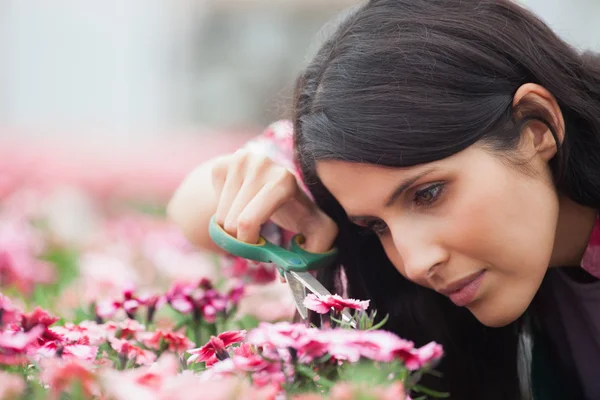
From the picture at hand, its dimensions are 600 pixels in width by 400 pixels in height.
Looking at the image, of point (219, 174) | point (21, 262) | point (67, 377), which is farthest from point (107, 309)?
point (21, 262)

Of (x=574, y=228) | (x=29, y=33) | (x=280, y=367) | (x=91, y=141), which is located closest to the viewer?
(x=280, y=367)

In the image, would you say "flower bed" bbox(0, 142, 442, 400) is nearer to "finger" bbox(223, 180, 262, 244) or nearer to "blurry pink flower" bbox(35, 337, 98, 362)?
"blurry pink flower" bbox(35, 337, 98, 362)

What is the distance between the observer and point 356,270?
5.73ft

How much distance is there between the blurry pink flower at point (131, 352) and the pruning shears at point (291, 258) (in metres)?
0.28

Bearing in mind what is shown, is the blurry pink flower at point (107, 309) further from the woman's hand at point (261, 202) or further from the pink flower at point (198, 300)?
the woman's hand at point (261, 202)

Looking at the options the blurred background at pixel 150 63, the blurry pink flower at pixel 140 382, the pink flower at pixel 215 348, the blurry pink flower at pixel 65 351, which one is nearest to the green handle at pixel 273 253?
the pink flower at pixel 215 348

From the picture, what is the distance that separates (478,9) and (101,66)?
9.27 meters

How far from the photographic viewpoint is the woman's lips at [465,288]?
1.45 m

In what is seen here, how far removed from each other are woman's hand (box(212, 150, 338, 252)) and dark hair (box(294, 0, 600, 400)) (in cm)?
4

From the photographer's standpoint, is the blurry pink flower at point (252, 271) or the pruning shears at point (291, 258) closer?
the pruning shears at point (291, 258)

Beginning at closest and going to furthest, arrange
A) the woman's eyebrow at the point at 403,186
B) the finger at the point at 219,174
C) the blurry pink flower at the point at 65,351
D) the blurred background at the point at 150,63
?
the blurry pink flower at the point at 65,351 < the woman's eyebrow at the point at 403,186 < the finger at the point at 219,174 < the blurred background at the point at 150,63

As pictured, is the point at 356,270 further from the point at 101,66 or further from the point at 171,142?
the point at 101,66


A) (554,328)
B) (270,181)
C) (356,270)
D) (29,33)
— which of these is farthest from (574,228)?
(29,33)

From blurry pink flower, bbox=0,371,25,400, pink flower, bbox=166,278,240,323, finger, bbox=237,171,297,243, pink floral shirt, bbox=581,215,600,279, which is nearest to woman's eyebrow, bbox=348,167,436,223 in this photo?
finger, bbox=237,171,297,243
